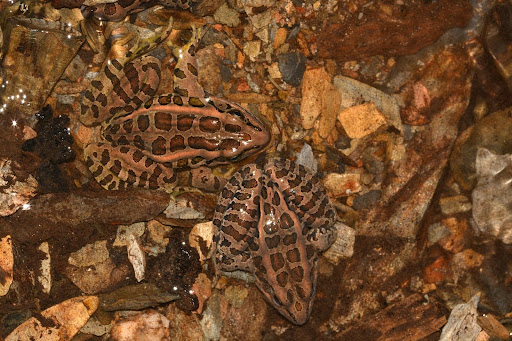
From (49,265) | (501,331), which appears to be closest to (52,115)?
(49,265)

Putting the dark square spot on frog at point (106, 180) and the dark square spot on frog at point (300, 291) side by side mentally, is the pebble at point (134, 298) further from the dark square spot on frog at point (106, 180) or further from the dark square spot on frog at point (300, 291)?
the dark square spot on frog at point (300, 291)

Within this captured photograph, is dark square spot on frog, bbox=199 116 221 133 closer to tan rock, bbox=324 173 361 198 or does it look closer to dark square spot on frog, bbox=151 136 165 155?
dark square spot on frog, bbox=151 136 165 155

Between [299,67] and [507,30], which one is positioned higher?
[507,30]

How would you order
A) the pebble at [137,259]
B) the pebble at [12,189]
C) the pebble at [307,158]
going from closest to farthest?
the pebble at [12,189] → the pebble at [137,259] → the pebble at [307,158]

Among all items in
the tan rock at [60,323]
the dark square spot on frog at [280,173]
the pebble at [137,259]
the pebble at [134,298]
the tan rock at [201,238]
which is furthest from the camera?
the tan rock at [201,238]

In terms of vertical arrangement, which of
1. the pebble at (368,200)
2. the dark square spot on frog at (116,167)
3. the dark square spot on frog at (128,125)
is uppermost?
the dark square spot on frog at (128,125)

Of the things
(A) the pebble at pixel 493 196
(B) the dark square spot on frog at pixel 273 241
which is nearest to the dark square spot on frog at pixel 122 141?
(B) the dark square spot on frog at pixel 273 241

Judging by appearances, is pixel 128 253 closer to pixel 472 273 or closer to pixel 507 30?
pixel 472 273
